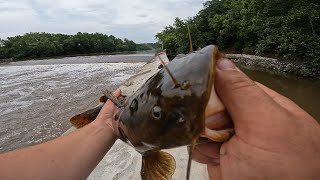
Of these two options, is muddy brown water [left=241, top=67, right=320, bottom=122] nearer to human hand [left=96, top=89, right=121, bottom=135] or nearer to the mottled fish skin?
human hand [left=96, top=89, right=121, bottom=135]

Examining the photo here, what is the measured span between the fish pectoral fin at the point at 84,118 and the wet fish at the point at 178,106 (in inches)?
42.0

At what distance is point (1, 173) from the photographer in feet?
7.89

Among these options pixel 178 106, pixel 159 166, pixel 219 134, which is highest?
pixel 178 106

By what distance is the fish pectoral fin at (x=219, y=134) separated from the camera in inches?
60.3

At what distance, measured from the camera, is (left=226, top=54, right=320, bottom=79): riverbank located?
19.7 meters

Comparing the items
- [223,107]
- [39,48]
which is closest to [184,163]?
[223,107]

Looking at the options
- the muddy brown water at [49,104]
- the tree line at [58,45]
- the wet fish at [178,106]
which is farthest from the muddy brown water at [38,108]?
the tree line at [58,45]

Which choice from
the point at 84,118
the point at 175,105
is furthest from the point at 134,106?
the point at 84,118

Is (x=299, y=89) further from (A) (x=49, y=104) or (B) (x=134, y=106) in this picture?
(B) (x=134, y=106)

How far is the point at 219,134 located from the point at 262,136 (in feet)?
0.64

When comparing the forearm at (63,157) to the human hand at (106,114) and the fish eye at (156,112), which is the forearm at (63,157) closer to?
the human hand at (106,114)

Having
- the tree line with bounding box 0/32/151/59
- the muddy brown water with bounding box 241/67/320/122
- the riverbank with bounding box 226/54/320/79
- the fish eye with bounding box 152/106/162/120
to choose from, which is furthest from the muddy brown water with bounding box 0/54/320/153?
the tree line with bounding box 0/32/151/59

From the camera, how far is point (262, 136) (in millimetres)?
1421

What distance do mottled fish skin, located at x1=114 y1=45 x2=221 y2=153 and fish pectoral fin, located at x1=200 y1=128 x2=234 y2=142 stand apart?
0.15ft
